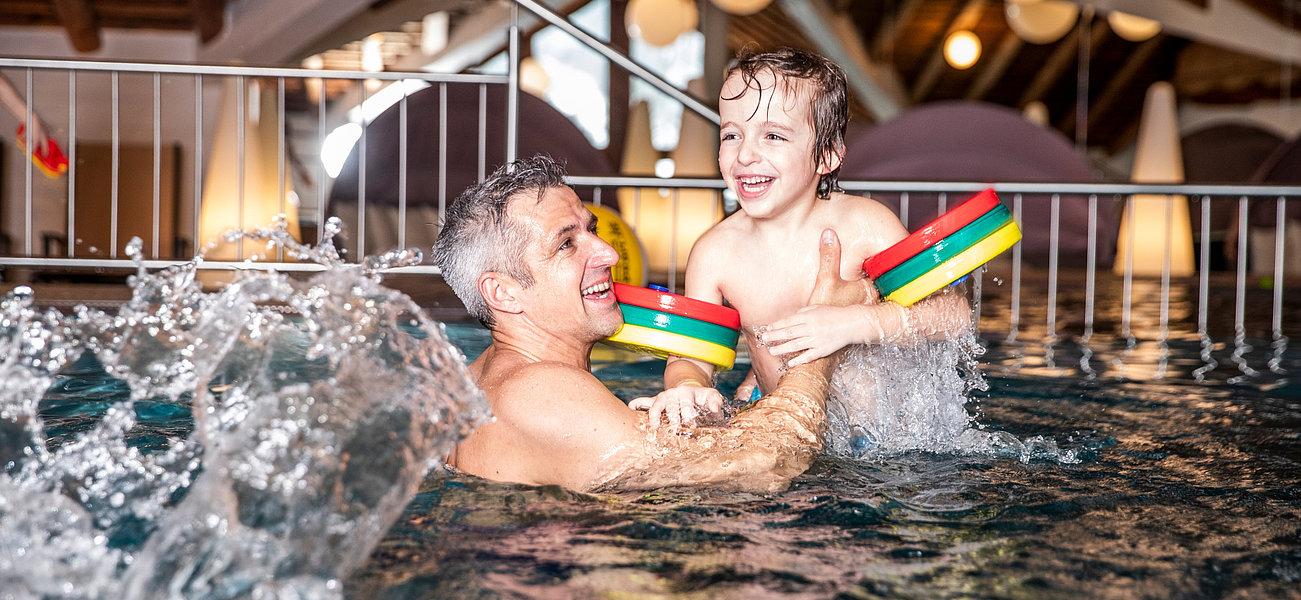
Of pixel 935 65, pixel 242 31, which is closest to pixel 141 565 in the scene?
pixel 242 31

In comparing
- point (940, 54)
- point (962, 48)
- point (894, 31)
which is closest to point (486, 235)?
point (962, 48)

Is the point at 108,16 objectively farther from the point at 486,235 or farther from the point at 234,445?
the point at 234,445

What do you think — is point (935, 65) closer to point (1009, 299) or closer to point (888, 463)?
point (1009, 299)

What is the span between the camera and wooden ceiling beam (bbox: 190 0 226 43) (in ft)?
30.8

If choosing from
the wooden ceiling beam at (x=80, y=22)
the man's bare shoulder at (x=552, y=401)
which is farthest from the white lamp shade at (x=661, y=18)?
the man's bare shoulder at (x=552, y=401)

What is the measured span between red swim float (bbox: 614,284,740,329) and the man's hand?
259mm

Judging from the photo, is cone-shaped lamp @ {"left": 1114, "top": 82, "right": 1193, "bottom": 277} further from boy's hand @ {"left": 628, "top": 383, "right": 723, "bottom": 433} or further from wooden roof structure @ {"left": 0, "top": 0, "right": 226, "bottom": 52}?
boy's hand @ {"left": 628, "top": 383, "right": 723, "bottom": 433}

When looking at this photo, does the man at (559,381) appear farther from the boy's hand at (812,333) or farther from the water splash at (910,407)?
the water splash at (910,407)

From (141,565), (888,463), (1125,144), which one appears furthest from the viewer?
(1125,144)

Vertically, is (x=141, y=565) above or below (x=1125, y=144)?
below

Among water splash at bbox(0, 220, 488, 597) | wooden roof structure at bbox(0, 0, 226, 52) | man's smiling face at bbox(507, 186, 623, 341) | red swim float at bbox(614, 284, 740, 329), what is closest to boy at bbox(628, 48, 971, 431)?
red swim float at bbox(614, 284, 740, 329)

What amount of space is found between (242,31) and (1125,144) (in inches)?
505

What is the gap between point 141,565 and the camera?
159cm

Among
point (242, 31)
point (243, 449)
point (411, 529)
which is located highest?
point (242, 31)
